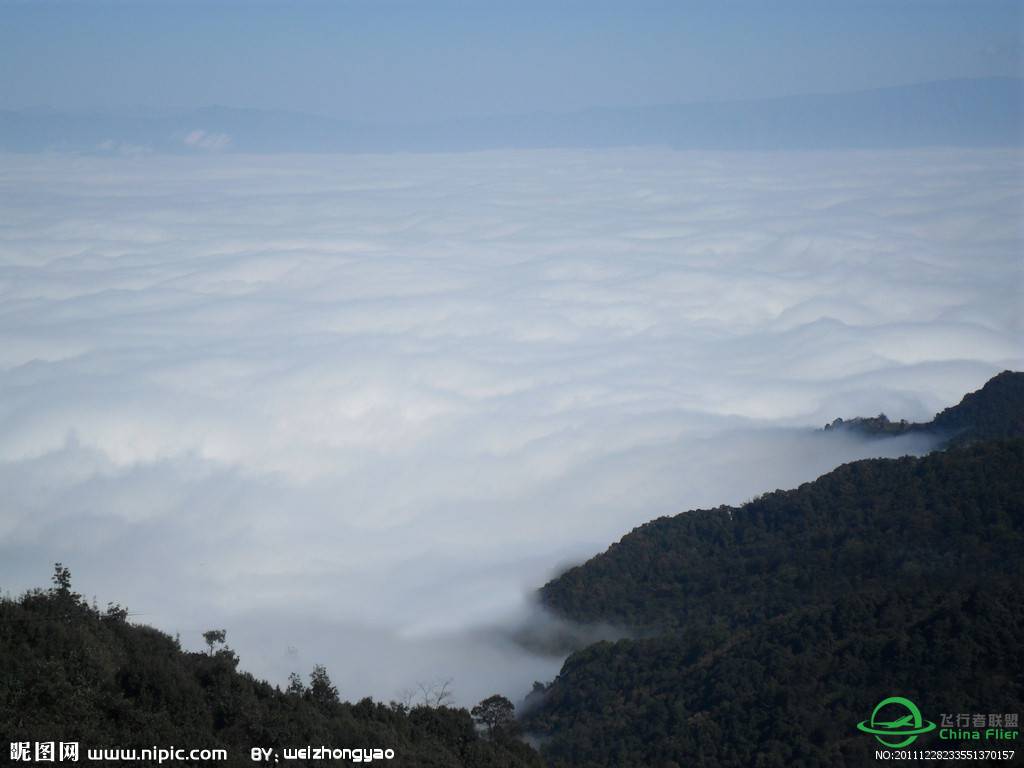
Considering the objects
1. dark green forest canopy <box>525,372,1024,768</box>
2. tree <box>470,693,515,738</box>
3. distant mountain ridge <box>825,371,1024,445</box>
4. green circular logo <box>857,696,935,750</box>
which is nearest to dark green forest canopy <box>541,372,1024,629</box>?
dark green forest canopy <box>525,372,1024,768</box>

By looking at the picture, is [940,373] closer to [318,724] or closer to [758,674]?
[758,674]

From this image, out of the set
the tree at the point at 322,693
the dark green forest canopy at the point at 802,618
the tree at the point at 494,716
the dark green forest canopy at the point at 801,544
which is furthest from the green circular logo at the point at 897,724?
the tree at the point at 322,693

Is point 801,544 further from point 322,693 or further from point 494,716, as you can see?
point 322,693

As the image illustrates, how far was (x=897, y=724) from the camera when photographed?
55.9 feet

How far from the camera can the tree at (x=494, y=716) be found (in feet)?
51.6

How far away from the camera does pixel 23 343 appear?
3285 inches

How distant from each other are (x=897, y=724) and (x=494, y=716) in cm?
734

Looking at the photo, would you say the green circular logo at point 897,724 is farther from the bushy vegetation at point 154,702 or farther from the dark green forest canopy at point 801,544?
the bushy vegetation at point 154,702

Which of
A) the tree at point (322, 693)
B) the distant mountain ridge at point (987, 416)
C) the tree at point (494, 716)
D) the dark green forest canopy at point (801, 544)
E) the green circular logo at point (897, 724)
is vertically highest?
the distant mountain ridge at point (987, 416)

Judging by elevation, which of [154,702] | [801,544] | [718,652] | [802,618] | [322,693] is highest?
[801,544]

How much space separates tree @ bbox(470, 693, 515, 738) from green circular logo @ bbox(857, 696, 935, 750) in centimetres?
659

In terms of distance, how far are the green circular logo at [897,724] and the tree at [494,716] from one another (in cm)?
→ 659

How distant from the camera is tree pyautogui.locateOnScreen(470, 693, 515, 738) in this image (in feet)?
51.6

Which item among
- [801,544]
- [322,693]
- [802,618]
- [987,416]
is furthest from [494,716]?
[987,416]
